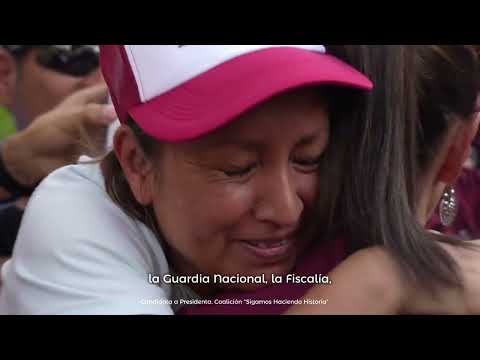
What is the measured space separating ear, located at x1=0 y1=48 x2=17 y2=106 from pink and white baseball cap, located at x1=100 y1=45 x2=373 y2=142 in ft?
1.82

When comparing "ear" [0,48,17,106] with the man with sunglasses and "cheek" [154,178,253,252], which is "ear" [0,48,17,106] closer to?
the man with sunglasses

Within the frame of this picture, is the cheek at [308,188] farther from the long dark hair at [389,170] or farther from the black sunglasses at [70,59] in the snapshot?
the black sunglasses at [70,59]

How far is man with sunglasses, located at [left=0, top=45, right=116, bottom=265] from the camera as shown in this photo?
4.11 feet

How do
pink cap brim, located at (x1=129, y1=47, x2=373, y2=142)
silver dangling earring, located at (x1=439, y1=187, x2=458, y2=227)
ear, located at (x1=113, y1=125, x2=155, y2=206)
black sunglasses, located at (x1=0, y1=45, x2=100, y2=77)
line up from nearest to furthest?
→ pink cap brim, located at (x1=129, y1=47, x2=373, y2=142) → ear, located at (x1=113, y1=125, x2=155, y2=206) → silver dangling earring, located at (x1=439, y1=187, x2=458, y2=227) → black sunglasses, located at (x1=0, y1=45, x2=100, y2=77)

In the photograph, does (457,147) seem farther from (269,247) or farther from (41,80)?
(41,80)

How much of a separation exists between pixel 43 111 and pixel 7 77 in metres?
0.10

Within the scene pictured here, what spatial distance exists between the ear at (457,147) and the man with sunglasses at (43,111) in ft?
1.80

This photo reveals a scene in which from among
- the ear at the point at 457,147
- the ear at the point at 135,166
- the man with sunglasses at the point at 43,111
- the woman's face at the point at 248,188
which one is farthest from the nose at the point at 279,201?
the man with sunglasses at the point at 43,111

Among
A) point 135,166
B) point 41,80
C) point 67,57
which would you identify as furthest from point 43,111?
point 135,166

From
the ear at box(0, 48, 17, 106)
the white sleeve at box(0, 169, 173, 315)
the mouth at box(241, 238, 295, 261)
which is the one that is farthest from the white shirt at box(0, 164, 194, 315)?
the ear at box(0, 48, 17, 106)

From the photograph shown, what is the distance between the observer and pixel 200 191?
762mm

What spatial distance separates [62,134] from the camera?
51.1 inches

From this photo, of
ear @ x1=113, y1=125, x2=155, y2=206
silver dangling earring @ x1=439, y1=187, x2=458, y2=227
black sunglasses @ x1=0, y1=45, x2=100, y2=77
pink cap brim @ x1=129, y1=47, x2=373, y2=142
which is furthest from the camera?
black sunglasses @ x1=0, y1=45, x2=100, y2=77

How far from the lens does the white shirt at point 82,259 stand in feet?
2.43
